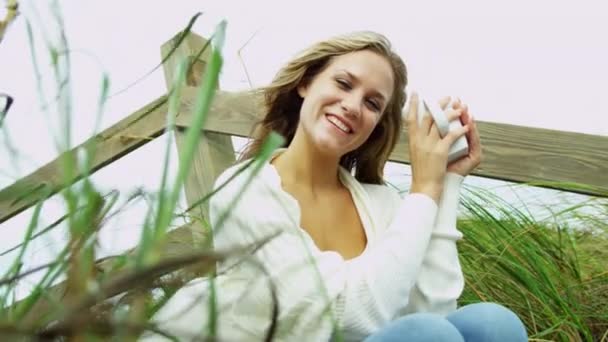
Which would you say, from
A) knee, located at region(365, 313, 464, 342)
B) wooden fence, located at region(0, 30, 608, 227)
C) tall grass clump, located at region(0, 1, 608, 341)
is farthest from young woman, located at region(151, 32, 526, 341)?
tall grass clump, located at region(0, 1, 608, 341)

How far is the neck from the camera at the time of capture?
130 centimetres

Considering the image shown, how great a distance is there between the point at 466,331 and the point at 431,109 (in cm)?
35

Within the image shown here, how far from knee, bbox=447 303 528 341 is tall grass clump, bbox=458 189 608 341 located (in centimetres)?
34

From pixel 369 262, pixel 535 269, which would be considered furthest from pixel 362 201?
pixel 535 269

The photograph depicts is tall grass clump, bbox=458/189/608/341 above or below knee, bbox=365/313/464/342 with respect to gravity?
below

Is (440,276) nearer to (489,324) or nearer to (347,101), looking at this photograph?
(489,324)

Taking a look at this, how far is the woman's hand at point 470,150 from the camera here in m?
1.31

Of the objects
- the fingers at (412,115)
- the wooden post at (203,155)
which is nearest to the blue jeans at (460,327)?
the fingers at (412,115)

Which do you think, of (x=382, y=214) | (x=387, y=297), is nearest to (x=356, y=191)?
(x=382, y=214)

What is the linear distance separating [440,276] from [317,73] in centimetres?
37

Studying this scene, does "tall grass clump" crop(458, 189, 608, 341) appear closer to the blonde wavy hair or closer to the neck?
the blonde wavy hair

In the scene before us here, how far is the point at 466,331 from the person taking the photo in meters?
1.11

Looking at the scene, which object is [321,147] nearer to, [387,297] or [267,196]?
[267,196]

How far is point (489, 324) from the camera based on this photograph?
1.08m
